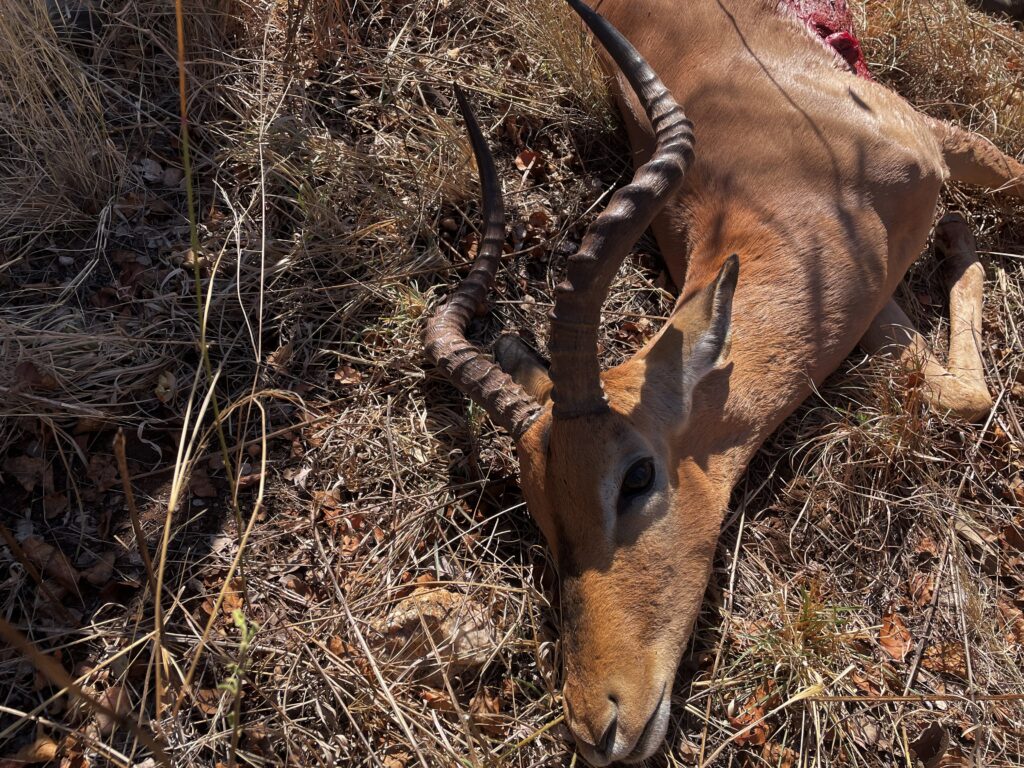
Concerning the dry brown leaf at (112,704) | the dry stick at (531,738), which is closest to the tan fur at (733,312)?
the dry stick at (531,738)

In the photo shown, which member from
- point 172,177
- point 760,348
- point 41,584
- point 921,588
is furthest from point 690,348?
point 172,177

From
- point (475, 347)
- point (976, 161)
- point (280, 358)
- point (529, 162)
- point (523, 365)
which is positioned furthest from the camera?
point (529, 162)

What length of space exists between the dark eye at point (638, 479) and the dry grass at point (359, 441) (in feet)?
2.51

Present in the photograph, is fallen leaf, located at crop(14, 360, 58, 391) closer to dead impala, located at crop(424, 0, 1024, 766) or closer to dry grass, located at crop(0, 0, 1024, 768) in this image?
dry grass, located at crop(0, 0, 1024, 768)

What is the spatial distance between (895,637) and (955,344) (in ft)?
5.41

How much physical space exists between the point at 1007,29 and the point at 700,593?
4.96m

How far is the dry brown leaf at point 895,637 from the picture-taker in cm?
360

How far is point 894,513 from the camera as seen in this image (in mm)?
3914

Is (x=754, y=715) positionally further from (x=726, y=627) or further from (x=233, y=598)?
(x=233, y=598)

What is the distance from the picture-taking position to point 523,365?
374 cm

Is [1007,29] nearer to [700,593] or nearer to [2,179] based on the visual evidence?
[700,593]

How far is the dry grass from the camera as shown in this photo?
3391 mm

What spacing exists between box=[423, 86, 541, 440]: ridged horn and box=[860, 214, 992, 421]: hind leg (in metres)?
1.98

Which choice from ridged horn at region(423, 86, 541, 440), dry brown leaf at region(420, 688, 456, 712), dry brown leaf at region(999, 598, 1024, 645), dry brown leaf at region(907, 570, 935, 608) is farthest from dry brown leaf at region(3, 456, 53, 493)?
dry brown leaf at region(999, 598, 1024, 645)
